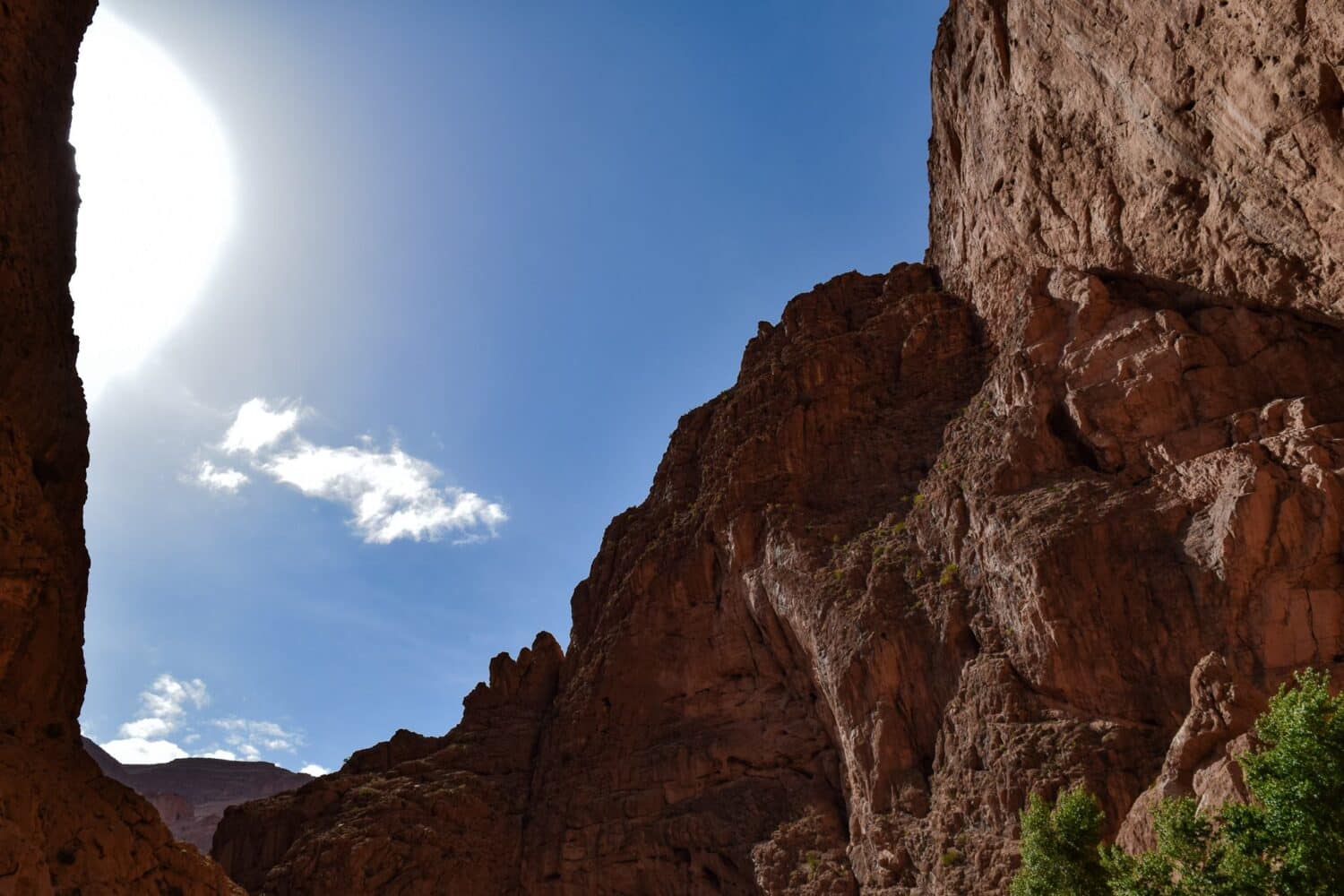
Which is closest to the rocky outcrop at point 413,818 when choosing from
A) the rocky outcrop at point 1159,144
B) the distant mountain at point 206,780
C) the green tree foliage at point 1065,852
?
the green tree foliage at point 1065,852

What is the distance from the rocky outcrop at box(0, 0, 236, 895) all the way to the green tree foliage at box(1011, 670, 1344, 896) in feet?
82.7

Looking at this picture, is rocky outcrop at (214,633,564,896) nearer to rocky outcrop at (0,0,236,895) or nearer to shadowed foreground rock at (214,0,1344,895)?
shadowed foreground rock at (214,0,1344,895)

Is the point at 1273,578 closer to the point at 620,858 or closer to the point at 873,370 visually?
the point at 873,370

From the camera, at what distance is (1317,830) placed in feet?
51.4

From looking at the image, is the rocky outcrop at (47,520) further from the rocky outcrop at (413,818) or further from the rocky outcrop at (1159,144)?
the rocky outcrop at (1159,144)

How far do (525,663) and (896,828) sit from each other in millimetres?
29516

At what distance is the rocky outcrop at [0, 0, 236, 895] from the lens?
26.5 metres

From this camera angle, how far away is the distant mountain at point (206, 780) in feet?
440

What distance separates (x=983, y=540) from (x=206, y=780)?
479 feet

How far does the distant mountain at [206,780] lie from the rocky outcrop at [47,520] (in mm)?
111198

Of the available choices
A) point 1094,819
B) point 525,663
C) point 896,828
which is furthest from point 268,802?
point 1094,819

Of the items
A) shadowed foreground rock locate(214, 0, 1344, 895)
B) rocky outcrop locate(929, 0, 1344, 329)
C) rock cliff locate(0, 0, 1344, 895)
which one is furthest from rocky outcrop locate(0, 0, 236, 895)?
rocky outcrop locate(929, 0, 1344, 329)

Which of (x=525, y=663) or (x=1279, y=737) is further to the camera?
(x=525, y=663)

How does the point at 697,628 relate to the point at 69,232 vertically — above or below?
below
